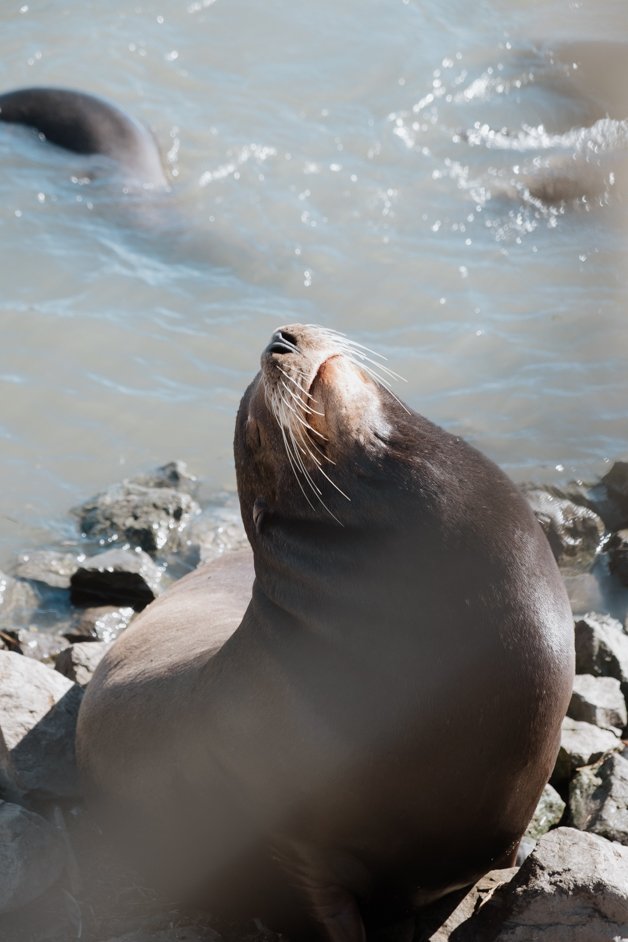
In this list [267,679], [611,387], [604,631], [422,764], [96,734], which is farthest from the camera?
[611,387]

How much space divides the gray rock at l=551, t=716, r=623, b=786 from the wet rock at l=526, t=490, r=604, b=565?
1.65 m

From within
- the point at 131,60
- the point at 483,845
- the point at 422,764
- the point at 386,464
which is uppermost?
the point at 131,60

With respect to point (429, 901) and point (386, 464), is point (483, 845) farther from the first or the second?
point (386, 464)

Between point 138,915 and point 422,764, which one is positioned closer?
point 422,764

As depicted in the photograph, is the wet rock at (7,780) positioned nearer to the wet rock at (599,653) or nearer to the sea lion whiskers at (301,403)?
the sea lion whiskers at (301,403)

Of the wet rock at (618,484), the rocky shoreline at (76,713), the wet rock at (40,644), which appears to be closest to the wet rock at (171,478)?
the rocky shoreline at (76,713)

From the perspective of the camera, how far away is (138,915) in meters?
4.10

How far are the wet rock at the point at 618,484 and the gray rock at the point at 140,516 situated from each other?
2.21 m

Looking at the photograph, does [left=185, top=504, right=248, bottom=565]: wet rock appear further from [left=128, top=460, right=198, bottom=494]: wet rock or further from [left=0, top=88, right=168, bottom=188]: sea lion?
[left=0, top=88, right=168, bottom=188]: sea lion

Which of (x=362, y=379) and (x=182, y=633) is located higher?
(x=362, y=379)

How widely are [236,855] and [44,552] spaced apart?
3.02 m

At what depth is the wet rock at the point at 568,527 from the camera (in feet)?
21.2

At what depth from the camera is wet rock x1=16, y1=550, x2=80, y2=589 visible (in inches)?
252

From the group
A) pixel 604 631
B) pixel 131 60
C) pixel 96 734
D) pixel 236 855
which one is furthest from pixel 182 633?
pixel 131 60
